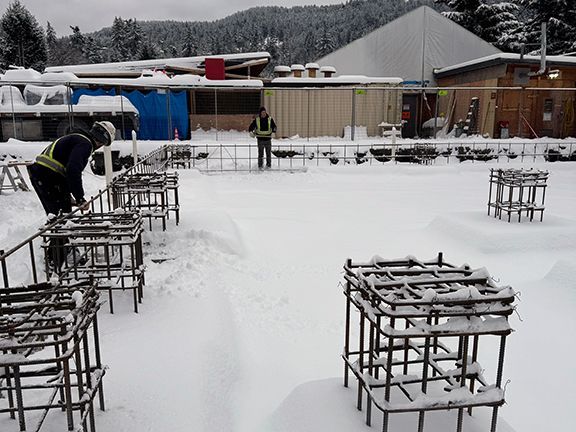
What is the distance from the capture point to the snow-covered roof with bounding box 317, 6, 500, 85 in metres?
31.6

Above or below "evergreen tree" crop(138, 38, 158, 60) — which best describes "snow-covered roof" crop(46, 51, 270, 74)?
below

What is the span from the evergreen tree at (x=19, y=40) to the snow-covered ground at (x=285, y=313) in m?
40.2

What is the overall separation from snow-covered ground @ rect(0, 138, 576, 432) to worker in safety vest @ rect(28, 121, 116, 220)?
1.26 meters

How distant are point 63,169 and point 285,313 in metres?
3.45

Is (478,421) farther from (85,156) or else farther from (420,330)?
(85,156)

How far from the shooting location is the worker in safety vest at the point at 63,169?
21.0 feet

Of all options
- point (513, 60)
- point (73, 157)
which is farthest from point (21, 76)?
point (513, 60)

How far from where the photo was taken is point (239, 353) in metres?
4.74

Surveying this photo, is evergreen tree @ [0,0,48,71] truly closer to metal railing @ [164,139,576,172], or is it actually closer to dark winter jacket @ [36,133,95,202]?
metal railing @ [164,139,576,172]

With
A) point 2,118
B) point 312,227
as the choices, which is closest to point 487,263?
point 312,227

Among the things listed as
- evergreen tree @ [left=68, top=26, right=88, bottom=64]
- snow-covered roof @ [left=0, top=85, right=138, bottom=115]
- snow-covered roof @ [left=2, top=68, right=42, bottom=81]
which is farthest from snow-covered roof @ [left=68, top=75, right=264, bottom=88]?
evergreen tree @ [left=68, top=26, right=88, bottom=64]

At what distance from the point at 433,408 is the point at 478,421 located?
1.91 feet

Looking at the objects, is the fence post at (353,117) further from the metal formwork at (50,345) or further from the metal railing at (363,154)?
the metal formwork at (50,345)

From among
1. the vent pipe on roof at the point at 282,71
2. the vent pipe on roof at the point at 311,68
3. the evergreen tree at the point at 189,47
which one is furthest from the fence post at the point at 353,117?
the evergreen tree at the point at 189,47
